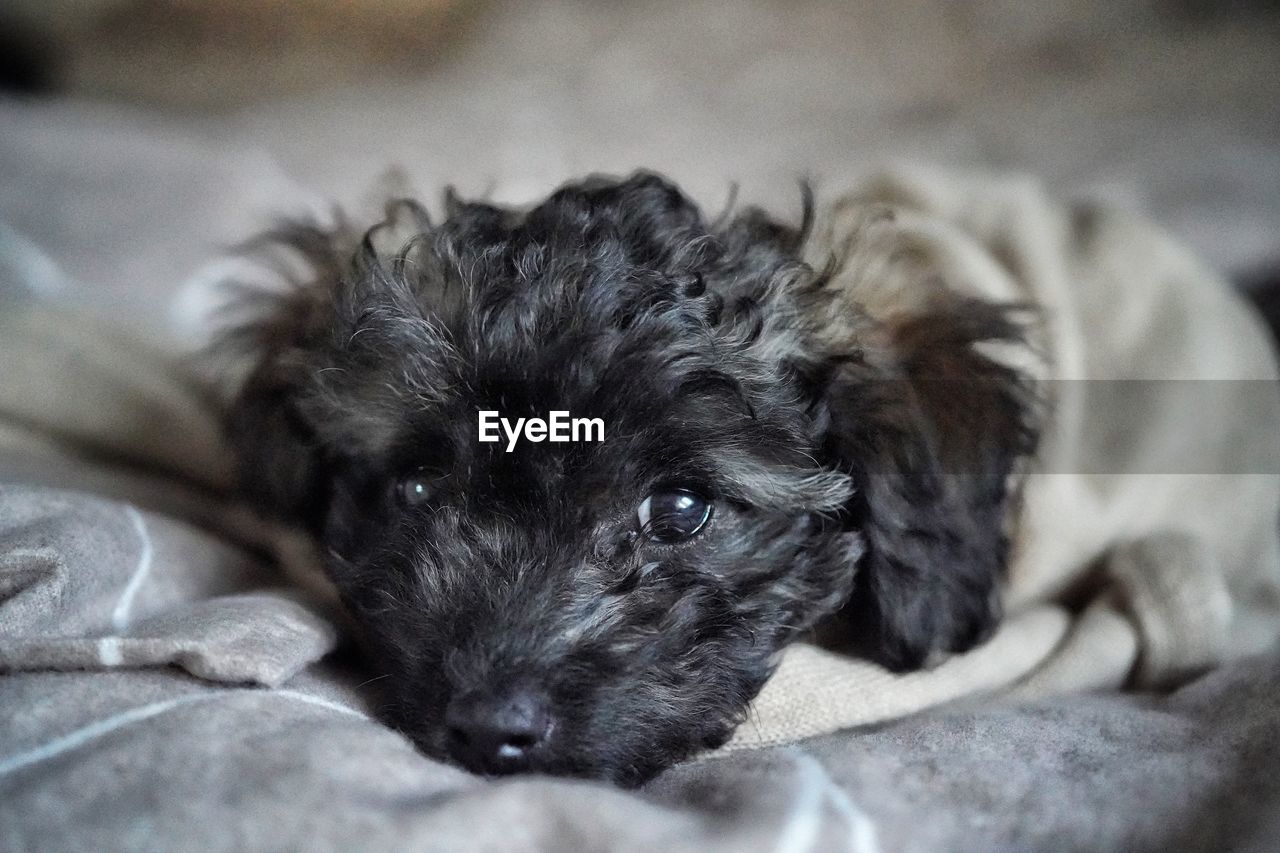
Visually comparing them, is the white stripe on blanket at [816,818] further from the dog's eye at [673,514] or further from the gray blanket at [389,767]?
the dog's eye at [673,514]

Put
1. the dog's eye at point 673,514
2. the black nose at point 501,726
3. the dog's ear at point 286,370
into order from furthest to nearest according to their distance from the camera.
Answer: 1. the dog's ear at point 286,370
2. the dog's eye at point 673,514
3. the black nose at point 501,726

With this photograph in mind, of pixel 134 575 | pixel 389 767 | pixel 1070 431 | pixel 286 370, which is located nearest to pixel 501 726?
pixel 389 767

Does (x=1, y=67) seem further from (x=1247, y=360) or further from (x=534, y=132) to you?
(x=1247, y=360)

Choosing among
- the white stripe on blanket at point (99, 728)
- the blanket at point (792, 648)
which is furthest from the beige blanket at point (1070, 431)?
the white stripe on blanket at point (99, 728)

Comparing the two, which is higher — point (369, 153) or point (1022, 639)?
point (369, 153)

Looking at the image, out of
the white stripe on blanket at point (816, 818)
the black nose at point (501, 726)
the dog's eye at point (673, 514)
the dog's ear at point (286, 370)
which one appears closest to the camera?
the white stripe on blanket at point (816, 818)

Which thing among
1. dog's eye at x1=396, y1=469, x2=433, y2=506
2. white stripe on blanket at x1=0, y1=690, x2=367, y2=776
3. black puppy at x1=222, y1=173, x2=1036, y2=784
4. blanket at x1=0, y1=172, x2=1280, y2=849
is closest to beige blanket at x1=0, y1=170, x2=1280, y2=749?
blanket at x1=0, y1=172, x2=1280, y2=849

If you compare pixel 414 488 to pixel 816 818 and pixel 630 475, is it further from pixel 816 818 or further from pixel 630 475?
pixel 816 818

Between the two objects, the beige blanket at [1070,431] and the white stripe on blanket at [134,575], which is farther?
the beige blanket at [1070,431]

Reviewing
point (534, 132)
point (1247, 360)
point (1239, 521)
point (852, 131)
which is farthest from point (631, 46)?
point (1239, 521)
